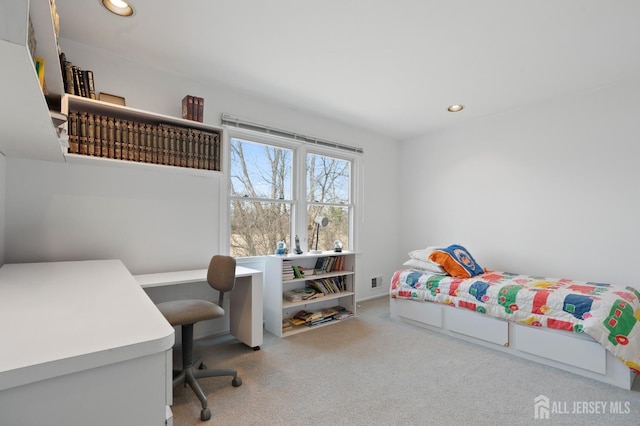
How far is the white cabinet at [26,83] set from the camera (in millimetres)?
702

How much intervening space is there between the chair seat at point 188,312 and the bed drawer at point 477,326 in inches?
90.3

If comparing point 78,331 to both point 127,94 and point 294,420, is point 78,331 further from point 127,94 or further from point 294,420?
point 127,94

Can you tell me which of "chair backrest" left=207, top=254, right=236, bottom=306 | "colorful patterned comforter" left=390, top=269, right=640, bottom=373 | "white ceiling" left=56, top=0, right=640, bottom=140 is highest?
"white ceiling" left=56, top=0, right=640, bottom=140

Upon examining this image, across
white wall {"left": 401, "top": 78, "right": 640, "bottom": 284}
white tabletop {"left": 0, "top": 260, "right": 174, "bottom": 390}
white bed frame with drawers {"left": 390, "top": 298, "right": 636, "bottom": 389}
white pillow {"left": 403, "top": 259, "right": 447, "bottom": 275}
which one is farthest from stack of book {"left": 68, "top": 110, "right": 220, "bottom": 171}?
white wall {"left": 401, "top": 78, "right": 640, "bottom": 284}

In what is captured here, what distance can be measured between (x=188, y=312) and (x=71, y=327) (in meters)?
1.24

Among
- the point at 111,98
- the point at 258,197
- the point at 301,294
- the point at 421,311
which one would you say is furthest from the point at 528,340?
the point at 111,98

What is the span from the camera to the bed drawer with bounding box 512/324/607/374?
226cm

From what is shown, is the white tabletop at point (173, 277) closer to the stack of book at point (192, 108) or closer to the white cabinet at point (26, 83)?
the white cabinet at point (26, 83)

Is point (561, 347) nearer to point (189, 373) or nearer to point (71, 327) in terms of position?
point (189, 373)

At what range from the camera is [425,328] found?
336 cm

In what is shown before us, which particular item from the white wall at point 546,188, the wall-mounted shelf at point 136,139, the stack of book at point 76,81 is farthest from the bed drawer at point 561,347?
the stack of book at point 76,81

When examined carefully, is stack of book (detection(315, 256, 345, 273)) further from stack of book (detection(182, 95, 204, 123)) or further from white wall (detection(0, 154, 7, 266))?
white wall (detection(0, 154, 7, 266))

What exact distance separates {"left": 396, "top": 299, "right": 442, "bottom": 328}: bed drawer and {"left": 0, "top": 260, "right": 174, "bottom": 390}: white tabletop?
2861mm

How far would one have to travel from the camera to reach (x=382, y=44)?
7.86 ft
